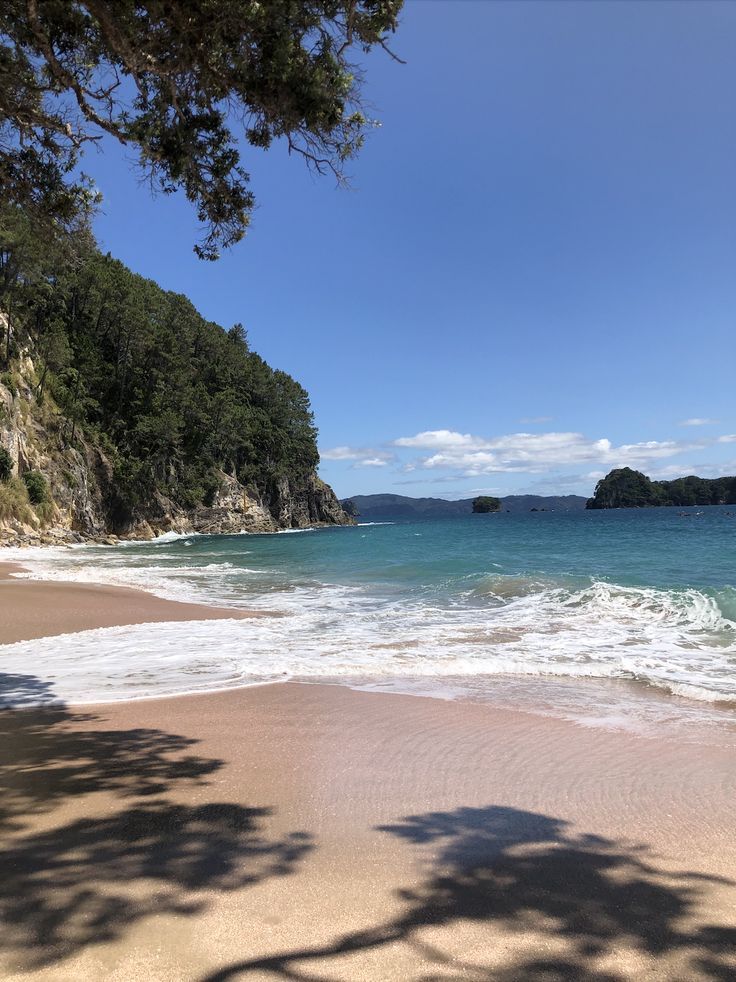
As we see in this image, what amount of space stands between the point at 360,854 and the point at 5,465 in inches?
1587

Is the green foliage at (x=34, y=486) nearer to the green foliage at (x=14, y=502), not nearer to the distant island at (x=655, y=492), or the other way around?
the green foliage at (x=14, y=502)

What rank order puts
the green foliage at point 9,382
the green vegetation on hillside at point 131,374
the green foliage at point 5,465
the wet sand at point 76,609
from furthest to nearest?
the green vegetation on hillside at point 131,374 < the green foliage at point 9,382 < the green foliage at point 5,465 < the wet sand at point 76,609

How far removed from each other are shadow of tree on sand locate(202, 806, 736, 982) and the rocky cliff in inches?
1482

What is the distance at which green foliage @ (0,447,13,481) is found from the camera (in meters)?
36.1

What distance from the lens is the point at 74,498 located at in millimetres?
46250

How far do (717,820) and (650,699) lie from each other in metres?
3.22

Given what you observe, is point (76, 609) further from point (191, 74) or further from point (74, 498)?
point (74, 498)

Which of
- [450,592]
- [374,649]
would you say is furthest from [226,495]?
[374,649]

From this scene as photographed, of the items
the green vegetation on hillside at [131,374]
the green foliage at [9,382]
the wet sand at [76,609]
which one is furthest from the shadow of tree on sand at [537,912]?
the green foliage at [9,382]

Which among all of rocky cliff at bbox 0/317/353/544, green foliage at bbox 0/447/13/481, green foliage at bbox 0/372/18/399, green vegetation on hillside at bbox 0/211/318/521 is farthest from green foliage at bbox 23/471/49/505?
green vegetation on hillside at bbox 0/211/318/521

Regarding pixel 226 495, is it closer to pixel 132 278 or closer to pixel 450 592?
pixel 132 278

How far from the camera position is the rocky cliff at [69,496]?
37938 mm

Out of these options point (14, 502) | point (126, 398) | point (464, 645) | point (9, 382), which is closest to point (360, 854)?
point (464, 645)

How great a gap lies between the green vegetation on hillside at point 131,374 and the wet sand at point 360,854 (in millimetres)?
41845
